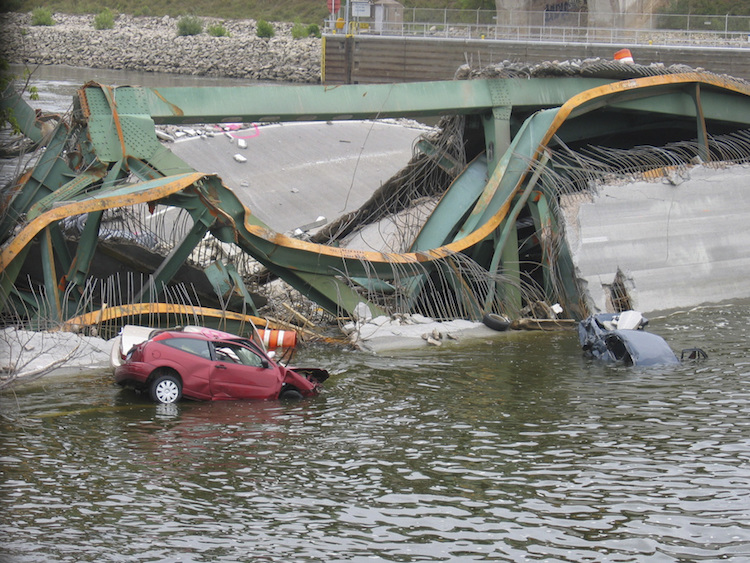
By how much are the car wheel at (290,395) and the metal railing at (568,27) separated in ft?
144

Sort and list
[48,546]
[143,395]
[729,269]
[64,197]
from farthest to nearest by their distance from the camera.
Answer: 1. [729,269]
2. [64,197]
3. [143,395]
4. [48,546]

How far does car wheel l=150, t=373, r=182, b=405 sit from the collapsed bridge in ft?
8.73

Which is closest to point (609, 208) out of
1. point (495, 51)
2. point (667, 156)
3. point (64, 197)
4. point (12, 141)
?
point (667, 156)

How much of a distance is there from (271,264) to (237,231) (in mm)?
1064

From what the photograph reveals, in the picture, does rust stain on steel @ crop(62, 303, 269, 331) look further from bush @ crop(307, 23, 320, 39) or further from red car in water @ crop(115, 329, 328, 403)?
bush @ crop(307, 23, 320, 39)

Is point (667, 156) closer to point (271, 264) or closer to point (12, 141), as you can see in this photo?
point (271, 264)

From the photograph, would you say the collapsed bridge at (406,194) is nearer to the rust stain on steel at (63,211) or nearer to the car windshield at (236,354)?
the rust stain on steel at (63,211)

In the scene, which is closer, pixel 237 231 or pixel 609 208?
pixel 237 231

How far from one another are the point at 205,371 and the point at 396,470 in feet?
11.5

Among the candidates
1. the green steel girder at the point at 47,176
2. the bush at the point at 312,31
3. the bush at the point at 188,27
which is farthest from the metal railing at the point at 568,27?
the green steel girder at the point at 47,176

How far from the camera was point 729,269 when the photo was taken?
822 inches

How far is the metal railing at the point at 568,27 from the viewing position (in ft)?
177

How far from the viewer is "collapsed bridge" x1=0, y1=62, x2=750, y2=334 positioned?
16016mm

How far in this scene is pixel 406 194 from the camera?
75.3ft
